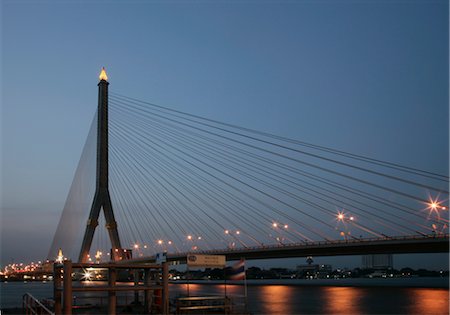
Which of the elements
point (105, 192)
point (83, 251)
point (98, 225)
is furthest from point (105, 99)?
point (83, 251)

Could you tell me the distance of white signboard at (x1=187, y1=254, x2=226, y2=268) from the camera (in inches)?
858

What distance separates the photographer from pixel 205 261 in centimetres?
2214

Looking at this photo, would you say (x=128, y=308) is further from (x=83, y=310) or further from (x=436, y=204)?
(x=436, y=204)

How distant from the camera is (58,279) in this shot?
22938 mm

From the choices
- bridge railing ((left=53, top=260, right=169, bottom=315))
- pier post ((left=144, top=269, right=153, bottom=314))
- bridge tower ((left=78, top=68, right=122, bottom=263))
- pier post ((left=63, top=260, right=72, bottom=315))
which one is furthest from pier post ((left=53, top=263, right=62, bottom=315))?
bridge tower ((left=78, top=68, right=122, bottom=263))

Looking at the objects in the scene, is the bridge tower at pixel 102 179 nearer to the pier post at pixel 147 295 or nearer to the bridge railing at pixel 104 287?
the pier post at pixel 147 295

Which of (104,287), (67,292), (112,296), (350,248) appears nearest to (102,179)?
(350,248)

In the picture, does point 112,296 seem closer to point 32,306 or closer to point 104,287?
point 104,287

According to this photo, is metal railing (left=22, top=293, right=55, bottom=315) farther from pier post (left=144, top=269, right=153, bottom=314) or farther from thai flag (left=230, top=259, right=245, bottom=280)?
thai flag (left=230, top=259, right=245, bottom=280)

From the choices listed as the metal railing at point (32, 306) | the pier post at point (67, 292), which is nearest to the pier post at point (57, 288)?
the metal railing at point (32, 306)

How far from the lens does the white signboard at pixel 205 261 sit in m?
21.8

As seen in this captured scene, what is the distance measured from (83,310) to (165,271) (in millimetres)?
11908

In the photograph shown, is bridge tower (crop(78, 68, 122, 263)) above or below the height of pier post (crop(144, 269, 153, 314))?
above

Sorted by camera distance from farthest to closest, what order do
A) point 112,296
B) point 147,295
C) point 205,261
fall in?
point 147,295 → point 112,296 → point 205,261
